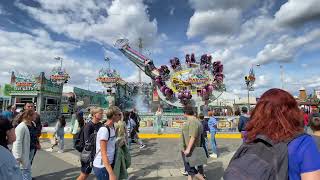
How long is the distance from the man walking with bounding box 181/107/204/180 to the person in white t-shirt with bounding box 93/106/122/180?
1.65m

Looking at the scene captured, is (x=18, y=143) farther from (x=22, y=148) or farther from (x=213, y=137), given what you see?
(x=213, y=137)

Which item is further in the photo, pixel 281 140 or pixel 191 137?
pixel 191 137

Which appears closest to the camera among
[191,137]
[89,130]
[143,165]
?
[89,130]

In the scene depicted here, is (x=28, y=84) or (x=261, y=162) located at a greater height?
(x=28, y=84)

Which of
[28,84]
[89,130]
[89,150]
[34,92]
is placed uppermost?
[28,84]

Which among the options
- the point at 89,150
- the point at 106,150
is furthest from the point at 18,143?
the point at 106,150

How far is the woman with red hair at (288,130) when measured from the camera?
1697 mm

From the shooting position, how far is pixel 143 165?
356 inches

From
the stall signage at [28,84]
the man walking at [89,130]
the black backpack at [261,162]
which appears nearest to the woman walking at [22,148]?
the man walking at [89,130]

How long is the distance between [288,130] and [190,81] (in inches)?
940

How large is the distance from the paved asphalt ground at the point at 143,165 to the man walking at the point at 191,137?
1.63 m

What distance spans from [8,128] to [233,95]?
202 feet

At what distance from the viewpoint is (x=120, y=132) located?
7926 mm

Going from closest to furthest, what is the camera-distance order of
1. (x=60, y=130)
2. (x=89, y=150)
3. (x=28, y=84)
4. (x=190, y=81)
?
(x=89, y=150) → (x=60, y=130) → (x=28, y=84) → (x=190, y=81)
